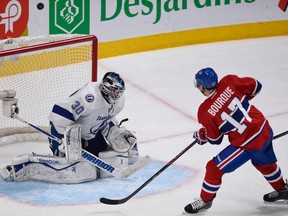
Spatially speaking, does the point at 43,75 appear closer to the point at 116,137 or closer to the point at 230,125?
the point at 116,137

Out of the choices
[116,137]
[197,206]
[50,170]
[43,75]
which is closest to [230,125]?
[197,206]

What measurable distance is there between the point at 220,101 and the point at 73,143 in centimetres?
99

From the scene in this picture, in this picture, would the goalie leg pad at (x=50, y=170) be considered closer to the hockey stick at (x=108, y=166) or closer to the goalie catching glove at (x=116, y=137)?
the hockey stick at (x=108, y=166)

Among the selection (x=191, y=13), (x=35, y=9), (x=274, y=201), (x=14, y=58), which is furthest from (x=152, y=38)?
(x=274, y=201)

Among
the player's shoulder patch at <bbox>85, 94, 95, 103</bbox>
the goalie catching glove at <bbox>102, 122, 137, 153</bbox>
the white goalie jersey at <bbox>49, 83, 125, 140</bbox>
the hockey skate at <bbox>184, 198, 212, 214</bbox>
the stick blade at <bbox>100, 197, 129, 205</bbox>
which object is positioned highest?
the player's shoulder patch at <bbox>85, 94, 95, 103</bbox>

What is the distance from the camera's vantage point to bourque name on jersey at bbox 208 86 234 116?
502 cm

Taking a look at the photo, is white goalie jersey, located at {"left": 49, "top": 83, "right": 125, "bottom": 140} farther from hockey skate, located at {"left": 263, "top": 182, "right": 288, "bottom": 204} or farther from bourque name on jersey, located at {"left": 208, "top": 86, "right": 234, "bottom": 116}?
hockey skate, located at {"left": 263, "top": 182, "right": 288, "bottom": 204}

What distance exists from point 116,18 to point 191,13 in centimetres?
84

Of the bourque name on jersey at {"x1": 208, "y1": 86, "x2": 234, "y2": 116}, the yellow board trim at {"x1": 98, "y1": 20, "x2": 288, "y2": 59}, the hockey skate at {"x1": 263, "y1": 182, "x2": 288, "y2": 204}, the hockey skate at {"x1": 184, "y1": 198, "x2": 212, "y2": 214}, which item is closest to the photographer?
the bourque name on jersey at {"x1": 208, "y1": 86, "x2": 234, "y2": 116}

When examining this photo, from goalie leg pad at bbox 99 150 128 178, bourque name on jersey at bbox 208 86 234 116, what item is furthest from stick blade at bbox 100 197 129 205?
bourque name on jersey at bbox 208 86 234 116

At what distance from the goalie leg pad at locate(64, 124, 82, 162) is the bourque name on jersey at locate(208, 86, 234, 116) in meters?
0.90

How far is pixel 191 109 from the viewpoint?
7.24 meters

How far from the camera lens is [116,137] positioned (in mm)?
5855

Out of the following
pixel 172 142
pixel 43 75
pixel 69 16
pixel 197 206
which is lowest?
pixel 172 142
